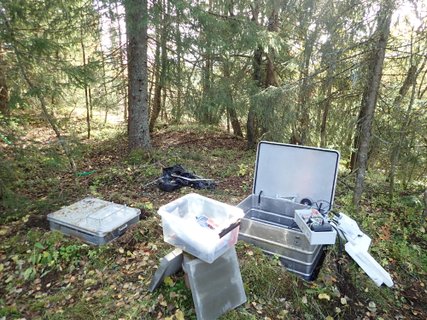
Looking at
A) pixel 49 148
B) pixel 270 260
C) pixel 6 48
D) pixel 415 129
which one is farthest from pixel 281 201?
pixel 6 48

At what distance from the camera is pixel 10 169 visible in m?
3.24

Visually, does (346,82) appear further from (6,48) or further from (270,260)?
(6,48)

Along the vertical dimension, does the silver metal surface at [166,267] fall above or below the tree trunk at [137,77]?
below

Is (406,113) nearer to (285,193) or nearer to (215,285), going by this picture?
(285,193)

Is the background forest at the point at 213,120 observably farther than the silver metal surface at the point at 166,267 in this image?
Yes

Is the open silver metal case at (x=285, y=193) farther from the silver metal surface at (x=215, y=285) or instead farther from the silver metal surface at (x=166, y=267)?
the silver metal surface at (x=166, y=267)

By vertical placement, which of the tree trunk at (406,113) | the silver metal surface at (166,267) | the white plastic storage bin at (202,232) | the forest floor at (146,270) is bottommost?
the forest floor at (146,270)

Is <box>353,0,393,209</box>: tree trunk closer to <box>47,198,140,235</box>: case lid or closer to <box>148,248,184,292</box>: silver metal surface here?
<box>148,248,184,292</box>: silver metal surface

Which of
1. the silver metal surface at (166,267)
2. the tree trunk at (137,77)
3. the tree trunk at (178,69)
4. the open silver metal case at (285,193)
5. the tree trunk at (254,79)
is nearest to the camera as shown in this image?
the silver metal surface at (166,267)

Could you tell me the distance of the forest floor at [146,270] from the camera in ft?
7.24

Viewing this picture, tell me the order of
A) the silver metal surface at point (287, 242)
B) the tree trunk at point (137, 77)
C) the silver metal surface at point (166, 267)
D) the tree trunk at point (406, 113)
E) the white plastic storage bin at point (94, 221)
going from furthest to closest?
the tree trunk at point (137, 77) < the tree trunk at point (406, 113) < the white plastic storage bin at point (94, 221) < the silver metal surface at point (287, 242) < the silver metal surface at point (166, 267)

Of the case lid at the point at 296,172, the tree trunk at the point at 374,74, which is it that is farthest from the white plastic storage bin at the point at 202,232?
the tree trunk at the point at 374,74

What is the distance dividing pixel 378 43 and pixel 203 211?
2841 mm

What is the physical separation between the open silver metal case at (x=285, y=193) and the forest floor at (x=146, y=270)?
0.39ft
